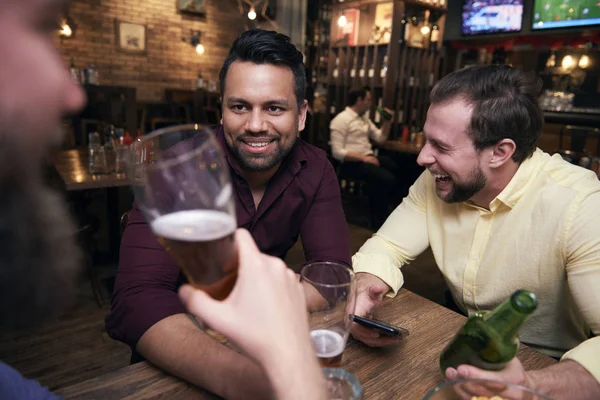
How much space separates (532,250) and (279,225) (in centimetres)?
85

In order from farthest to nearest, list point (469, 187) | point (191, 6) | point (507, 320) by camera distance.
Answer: point (191, 6) < point (469, 187) < point (507, 320)

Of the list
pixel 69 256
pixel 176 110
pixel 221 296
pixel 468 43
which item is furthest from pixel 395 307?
pixel 468 43

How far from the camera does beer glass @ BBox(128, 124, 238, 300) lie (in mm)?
531

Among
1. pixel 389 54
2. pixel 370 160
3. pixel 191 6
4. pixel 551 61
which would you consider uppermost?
pixel 191 6

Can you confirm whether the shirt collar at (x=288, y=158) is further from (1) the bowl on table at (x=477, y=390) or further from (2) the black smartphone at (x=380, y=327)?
(1) the bowl on table at (x=477, y=390)

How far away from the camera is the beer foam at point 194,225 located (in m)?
0.54

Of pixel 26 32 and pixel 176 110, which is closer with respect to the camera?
pixel 26 32

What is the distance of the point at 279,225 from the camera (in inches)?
63.3

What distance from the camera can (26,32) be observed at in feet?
1.64

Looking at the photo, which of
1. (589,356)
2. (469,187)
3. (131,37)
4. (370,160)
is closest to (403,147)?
(370,160)

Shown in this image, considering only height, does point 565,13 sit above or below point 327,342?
above

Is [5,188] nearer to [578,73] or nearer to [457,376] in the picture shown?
[457,376]

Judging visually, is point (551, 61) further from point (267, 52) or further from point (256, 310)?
point (256, 310)

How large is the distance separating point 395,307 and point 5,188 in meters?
1.00
